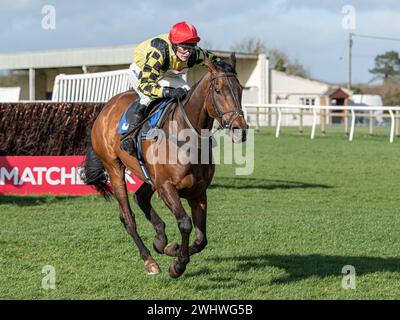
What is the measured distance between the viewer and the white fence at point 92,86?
13.3m

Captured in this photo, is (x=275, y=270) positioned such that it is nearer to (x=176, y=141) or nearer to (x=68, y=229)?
(x=176, y=141)

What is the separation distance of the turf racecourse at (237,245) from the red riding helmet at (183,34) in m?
2.02

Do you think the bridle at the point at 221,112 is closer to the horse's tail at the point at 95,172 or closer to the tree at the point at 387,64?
the horse's tail at the point at 95,172

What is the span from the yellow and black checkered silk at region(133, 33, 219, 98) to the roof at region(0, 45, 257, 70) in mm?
33464

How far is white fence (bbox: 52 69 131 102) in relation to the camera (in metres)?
13.3

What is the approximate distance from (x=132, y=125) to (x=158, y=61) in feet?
2.41

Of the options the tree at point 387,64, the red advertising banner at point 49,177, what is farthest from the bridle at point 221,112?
the tree at point 387,64

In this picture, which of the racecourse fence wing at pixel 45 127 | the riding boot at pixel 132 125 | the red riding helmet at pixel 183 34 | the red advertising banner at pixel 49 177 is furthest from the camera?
the racecourse fence wing at pixel 45 127

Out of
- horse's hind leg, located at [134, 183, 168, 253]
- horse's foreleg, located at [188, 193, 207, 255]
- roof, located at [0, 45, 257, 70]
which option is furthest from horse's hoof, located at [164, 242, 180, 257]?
roof, located at [0, 45, 257, 70]

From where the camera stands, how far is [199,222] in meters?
6.33

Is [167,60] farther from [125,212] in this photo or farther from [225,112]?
[125,212]

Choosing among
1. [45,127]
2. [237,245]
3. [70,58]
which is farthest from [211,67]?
[70,58]

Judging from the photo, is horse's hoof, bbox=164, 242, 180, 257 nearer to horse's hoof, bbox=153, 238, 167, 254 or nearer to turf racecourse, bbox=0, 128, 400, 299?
turf racecourse, bbox=0, 128, 400, 299

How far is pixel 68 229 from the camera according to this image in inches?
342
